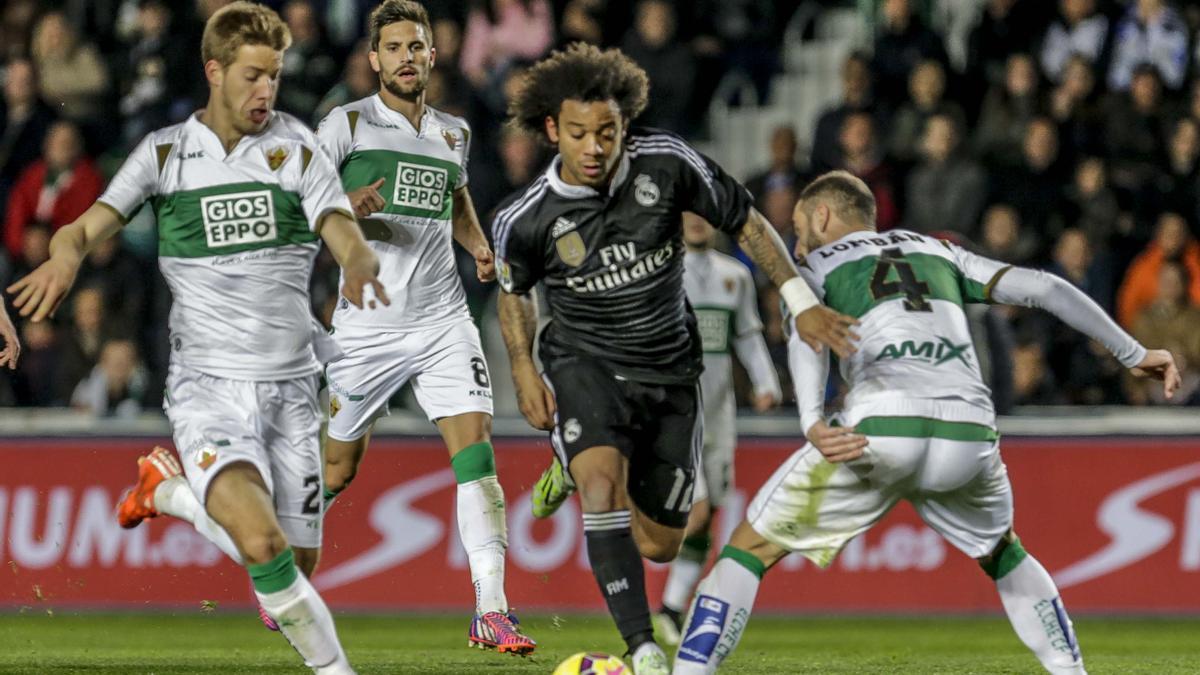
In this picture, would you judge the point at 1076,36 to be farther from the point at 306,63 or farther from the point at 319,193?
the point at 319,193

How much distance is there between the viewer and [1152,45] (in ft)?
50.8

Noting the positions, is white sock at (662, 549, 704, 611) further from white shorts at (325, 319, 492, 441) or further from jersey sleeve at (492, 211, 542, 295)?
jersey sleeve at (492, 211, 542, 295)

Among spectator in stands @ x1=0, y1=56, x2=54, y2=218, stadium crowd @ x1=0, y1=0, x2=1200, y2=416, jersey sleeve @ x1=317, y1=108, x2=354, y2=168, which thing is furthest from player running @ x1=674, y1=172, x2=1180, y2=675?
spectator in stands @ x1=0, y1=56, x2=54, y2=218

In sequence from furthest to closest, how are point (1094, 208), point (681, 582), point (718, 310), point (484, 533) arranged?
point (1094, 208) < point (718, 310) < point (681, 582) < point (484, 533)

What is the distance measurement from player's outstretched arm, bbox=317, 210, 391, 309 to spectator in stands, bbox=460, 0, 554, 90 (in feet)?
29.5

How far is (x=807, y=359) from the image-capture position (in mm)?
7160

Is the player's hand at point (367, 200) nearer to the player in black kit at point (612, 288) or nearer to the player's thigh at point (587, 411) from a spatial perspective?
the player in black kit at point (612, 288)

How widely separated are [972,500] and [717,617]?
1.06 m

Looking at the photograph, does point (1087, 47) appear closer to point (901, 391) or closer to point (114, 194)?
point (901, 391)

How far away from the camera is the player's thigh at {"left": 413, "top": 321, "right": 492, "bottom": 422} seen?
8844mm

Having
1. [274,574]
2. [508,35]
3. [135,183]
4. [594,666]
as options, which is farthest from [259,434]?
[508,35]

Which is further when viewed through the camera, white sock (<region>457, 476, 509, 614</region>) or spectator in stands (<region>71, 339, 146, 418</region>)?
spectator in stands (<region>71, 339, 146, 418</region>)

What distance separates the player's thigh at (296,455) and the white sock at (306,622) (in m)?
0.51

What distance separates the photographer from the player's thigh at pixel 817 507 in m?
7.15
